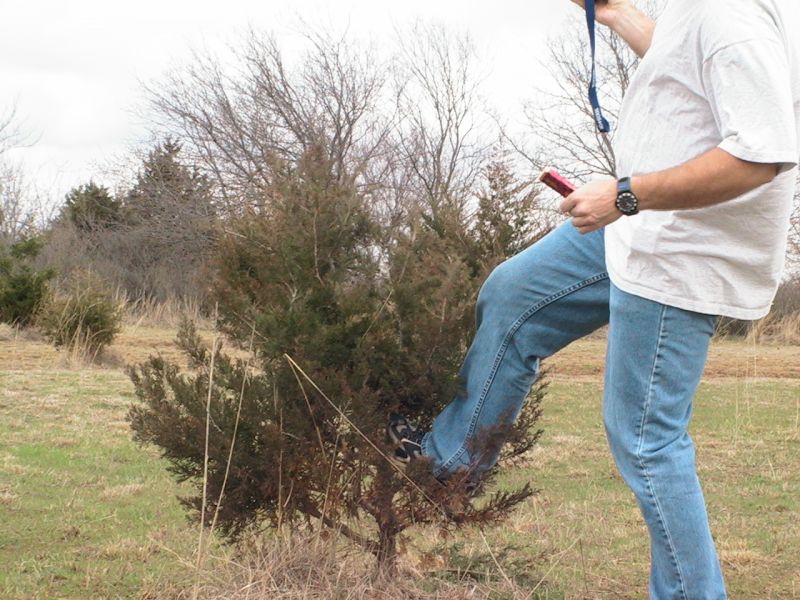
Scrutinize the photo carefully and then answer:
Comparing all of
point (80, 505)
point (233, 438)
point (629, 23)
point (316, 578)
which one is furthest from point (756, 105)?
point (80, 505)

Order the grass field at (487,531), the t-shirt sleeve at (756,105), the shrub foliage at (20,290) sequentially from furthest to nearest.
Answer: the shrub foliage at (20,290) < the grass field at (487,531) < the t-shirt sleeve at (756,105)

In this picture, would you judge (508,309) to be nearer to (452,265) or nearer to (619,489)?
(452,265)

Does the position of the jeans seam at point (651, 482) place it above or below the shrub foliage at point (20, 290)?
below

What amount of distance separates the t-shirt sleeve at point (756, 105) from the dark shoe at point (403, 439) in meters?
1.38

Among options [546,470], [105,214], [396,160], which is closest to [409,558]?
[546,470]

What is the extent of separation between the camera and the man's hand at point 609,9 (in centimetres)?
321

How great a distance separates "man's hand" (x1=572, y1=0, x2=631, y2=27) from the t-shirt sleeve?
0.84 meters

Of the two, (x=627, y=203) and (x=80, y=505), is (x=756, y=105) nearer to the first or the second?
(x=627, y=203)

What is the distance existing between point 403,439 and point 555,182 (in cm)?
100

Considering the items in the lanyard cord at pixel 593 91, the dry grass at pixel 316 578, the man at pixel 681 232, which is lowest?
the dry grass at pixel 316 578

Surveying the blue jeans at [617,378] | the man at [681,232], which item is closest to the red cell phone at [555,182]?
the man at [681,232]

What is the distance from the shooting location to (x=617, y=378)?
2.77m

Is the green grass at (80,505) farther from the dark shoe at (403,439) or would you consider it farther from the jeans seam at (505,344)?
the jeans seam at (505,344)

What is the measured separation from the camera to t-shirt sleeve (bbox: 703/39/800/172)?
2.37 m
